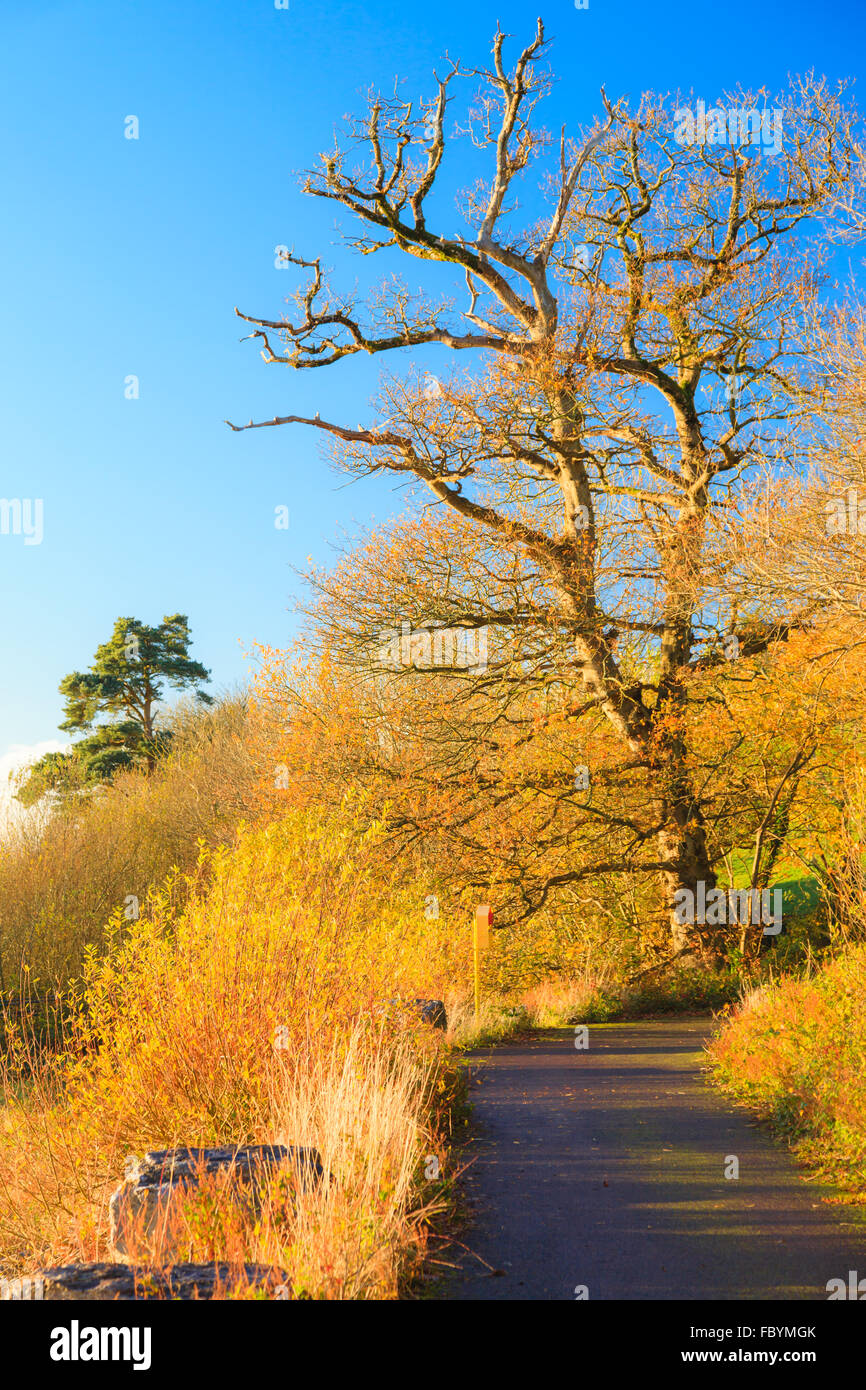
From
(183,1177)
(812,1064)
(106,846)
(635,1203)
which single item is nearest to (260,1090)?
(183,1177)

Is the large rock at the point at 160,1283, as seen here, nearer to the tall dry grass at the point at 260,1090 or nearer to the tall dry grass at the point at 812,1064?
the tall dry grass at the point at 260,1090

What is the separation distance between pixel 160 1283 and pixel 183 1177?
959mm

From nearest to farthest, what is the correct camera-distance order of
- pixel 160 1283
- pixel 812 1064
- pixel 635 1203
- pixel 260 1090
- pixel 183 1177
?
pixel 160 1283, pixel 183 1177, pixel 635 1203, pixel 260 1090, pixel 812 1064

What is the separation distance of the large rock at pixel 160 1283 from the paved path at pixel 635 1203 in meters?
1.09

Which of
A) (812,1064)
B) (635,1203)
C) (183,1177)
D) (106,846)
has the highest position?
(106,846)

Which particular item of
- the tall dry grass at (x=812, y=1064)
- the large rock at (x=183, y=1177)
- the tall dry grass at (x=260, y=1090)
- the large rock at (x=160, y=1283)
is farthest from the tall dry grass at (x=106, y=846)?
the large rock at (x=160, y=1283)

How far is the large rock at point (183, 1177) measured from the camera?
16.4ft

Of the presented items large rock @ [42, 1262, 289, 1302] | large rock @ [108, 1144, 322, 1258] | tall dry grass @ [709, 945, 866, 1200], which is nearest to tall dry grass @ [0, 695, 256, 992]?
tall dry grass @ [709, 945, 866, 1200]

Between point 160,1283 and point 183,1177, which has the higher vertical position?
point 183,1177

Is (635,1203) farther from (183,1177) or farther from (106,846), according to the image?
(106,846)

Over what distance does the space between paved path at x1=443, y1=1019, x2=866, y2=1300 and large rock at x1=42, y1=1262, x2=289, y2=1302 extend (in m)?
1.09

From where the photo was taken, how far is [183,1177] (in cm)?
519

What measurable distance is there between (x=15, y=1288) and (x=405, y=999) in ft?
17.3
